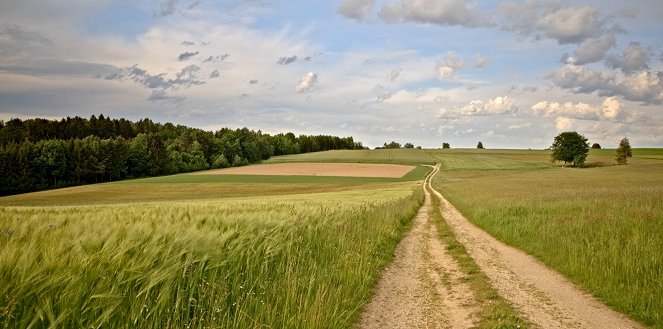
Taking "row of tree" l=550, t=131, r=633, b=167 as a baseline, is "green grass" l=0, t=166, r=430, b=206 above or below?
below

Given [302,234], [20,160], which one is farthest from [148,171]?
[302,234]

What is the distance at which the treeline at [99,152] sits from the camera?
254 feet

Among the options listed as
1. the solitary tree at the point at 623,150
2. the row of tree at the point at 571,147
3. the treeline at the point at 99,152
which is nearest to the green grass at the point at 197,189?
the treeline at the point at 99,152

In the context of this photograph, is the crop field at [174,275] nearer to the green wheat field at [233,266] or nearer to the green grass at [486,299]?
the green wheat field at [233,266]

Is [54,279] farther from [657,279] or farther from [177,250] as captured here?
[657,279]

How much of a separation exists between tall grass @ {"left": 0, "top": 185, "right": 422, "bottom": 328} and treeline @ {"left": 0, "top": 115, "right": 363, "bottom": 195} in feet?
272

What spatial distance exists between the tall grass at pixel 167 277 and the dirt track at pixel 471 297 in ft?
2.17

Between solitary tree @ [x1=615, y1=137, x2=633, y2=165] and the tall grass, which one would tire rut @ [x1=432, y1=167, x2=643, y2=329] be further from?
solitary tree @ [x1=615, y1=137, x2=633, y2=165]

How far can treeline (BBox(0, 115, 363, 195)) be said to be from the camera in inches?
3046

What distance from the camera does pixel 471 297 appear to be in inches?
342

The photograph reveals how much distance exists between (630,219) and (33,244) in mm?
15634

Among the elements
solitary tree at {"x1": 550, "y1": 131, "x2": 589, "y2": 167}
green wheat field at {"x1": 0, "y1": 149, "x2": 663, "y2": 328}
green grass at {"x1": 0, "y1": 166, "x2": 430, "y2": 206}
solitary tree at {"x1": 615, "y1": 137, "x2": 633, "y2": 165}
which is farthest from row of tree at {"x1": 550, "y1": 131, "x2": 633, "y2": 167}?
green wheat field at {"x1": 0, "y1": 149, "x2": 663, "y2": 328}

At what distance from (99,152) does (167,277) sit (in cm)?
9619

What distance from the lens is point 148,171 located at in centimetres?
10106
